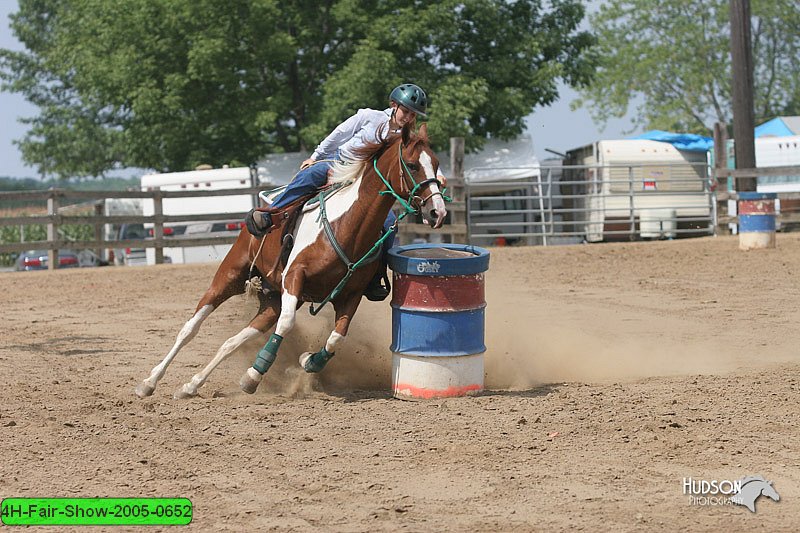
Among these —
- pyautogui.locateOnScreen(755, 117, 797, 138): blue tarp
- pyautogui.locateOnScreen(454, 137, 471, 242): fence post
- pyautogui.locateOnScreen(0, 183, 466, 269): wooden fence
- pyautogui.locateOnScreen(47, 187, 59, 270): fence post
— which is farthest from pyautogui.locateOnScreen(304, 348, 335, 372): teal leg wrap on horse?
pyautogui.locateOnScreen(755, 117, 797, 138): blue tarp

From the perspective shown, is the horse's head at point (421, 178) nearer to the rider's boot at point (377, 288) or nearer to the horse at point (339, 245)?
the horse at point (339, 245)

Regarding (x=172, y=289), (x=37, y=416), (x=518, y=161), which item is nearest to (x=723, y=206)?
(x=518, y=161)

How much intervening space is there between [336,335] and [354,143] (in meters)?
1.37

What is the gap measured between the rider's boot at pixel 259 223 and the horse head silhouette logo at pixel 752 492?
3898mm

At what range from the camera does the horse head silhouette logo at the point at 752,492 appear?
468 cm

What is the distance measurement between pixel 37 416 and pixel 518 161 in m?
20.8

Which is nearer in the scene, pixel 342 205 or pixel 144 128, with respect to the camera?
pixel 342 205

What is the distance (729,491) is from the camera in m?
4.81

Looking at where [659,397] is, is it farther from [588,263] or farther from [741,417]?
[588,263]

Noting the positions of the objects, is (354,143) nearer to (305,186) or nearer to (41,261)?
(305,186)

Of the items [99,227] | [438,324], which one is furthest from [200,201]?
[438,324]

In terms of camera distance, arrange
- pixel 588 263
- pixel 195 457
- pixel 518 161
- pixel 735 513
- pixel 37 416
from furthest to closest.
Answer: pixel 518 161 → pixel 588 263 → pixel 37 416 → pixel 195 457 → pixel 735 513

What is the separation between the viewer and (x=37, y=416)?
265 inches

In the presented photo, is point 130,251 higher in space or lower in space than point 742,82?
lower
